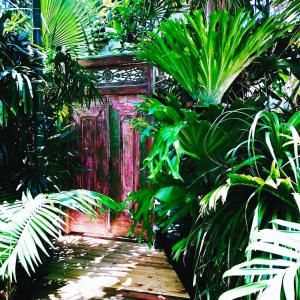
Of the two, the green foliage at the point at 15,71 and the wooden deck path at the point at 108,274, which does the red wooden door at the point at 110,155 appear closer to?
the wooden deck path at the point at 108,274

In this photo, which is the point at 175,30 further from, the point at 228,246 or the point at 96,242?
the point at 96,242

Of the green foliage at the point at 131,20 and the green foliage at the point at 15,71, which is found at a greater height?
the green foliage at the point at 131,20

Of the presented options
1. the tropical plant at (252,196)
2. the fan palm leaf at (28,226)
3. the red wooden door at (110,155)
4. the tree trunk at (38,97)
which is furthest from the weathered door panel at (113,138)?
the tropical plant at (252,196)

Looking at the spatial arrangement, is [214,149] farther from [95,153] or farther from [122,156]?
[95,153]

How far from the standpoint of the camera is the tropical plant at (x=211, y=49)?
5.70ft

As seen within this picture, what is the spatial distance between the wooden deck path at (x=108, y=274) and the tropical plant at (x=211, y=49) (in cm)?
152

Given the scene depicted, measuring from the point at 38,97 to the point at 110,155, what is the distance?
1430 millimetres

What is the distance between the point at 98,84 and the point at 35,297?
2.25m

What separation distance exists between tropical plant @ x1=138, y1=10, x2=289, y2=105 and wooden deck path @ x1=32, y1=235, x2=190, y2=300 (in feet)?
4.97

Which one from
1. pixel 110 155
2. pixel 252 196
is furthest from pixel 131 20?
pixel 252 196

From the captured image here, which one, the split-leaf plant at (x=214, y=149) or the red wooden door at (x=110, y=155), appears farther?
the red wooden door at (x=110, y=155)

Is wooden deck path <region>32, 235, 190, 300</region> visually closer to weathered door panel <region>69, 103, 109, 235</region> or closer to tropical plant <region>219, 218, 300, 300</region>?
weathered door panel <region>69, 103, 109, 235</region>

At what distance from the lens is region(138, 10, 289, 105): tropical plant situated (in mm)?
1736

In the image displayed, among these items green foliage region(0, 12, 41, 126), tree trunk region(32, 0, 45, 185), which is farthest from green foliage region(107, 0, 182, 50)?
green foliage region(0, 12, 41, 126)
